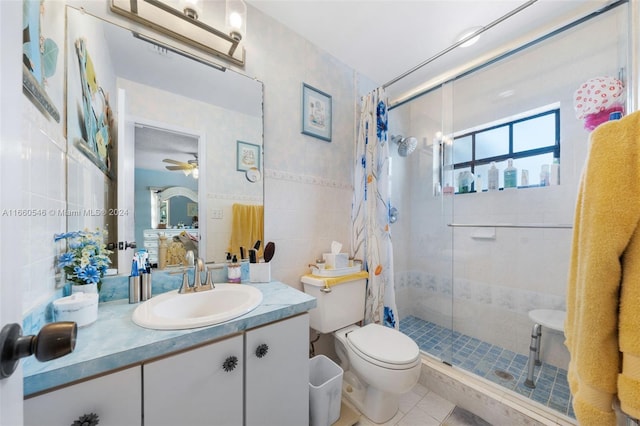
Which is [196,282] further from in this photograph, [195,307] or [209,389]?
[209,389]

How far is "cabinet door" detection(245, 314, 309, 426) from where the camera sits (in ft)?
2.81

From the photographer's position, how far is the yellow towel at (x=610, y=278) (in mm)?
530

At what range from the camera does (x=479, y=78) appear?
77.9 inches

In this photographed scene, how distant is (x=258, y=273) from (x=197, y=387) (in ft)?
1.92

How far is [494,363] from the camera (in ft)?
5.48

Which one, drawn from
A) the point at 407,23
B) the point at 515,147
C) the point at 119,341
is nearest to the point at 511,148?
the point at 515,147

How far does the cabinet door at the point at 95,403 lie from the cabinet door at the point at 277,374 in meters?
0.32

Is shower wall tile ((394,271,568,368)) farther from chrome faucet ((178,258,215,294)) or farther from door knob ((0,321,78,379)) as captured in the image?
door knob ((0,321,78,379))

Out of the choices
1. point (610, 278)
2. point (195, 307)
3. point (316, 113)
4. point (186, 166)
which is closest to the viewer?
point (610, 278)

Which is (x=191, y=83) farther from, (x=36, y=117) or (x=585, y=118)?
(x=585, y=118)

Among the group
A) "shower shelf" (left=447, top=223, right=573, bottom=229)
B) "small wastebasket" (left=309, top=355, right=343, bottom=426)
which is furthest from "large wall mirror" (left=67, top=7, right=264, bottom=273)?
"shower shelf" (left=447, top=223, right=573, bottom=229)

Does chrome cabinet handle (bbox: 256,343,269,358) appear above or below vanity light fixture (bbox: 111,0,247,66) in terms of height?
below

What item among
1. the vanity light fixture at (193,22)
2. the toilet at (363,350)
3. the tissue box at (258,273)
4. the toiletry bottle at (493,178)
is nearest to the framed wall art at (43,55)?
the vanity light fixture at (193,22)

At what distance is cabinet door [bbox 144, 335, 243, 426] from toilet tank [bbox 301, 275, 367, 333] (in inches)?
26.5
